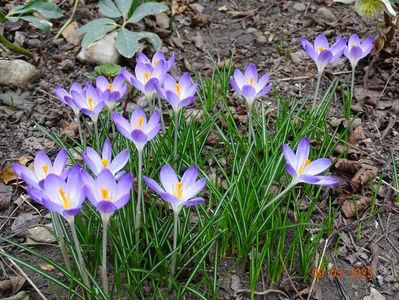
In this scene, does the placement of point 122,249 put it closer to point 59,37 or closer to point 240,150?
point 240,150

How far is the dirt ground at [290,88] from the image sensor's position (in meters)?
2.09

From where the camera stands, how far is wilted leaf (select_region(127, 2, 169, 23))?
301 centimetres

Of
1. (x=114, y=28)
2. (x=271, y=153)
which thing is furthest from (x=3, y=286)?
(x=114, y=28)

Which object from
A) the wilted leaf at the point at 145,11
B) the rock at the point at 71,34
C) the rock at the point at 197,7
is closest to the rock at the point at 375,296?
the wilted leaf at the point at 145,11

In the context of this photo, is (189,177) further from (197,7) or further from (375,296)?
(197,7)

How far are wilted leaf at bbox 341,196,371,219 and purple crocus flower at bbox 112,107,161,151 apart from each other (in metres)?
0.96

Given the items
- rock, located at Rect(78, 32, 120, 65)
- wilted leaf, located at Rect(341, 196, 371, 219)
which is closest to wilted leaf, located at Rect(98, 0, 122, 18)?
rock, located at Rect(78, 32, 120, 65)

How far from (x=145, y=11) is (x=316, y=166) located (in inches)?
65.6

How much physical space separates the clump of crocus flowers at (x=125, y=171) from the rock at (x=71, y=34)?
4.26 feet

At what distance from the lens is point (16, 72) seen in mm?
2926

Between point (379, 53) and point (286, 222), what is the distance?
1531 millimetres

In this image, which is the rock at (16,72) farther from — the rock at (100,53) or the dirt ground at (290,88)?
the rock at (100,53)

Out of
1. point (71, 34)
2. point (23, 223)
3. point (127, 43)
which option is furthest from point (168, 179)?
point (71, 34)

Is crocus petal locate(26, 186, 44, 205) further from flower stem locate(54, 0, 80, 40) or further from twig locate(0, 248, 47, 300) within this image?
flower stem locate(54, 0, 80, 40)
